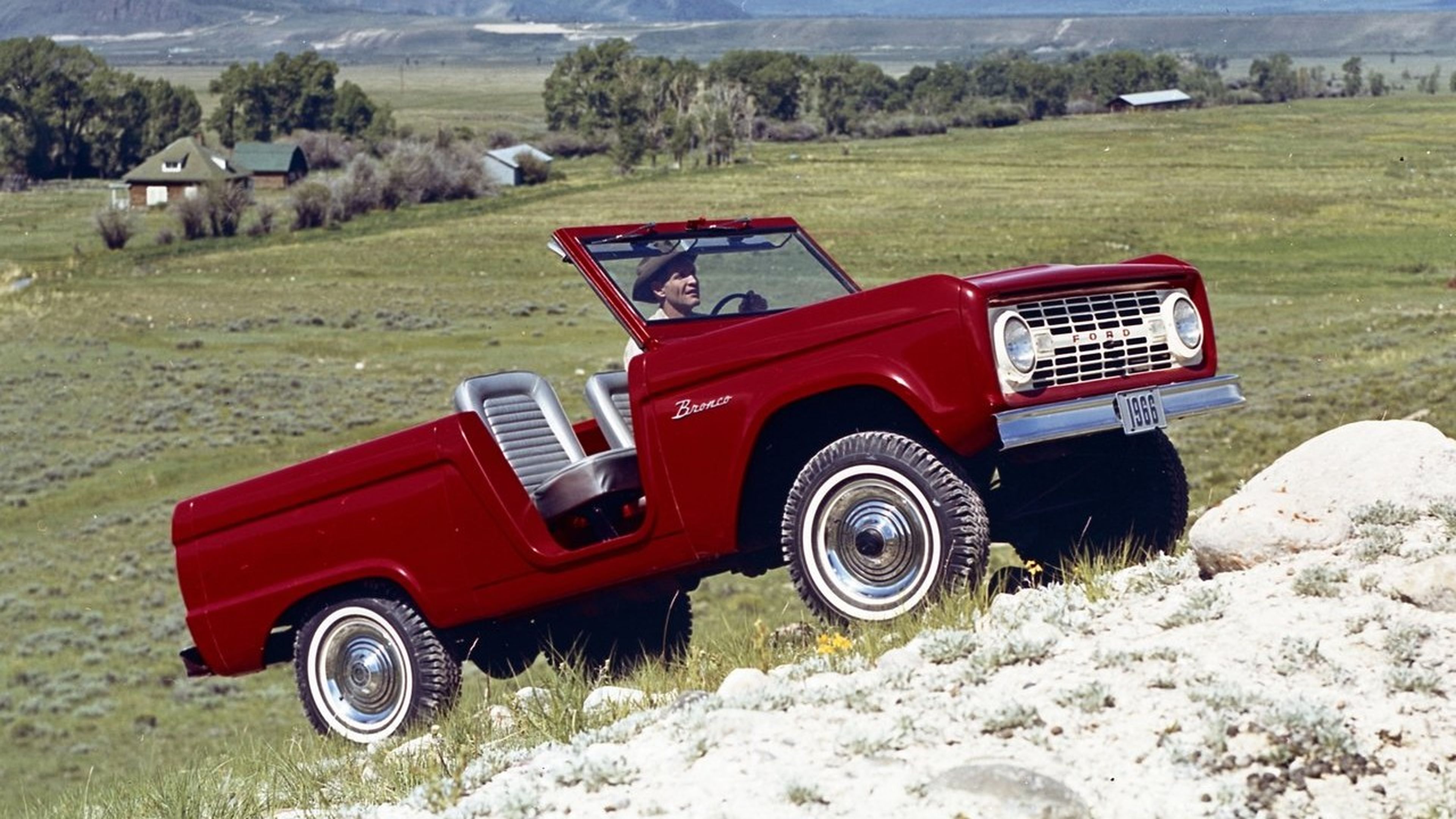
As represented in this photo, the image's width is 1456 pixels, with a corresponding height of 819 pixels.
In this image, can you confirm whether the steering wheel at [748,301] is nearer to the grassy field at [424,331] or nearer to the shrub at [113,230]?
the grassy field at [424,331]

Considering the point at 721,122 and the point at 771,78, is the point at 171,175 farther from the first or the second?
the point at 771,78

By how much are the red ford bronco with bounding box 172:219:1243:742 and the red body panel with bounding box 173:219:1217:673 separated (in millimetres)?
11

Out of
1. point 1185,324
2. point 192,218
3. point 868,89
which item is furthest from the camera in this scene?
point 868,89

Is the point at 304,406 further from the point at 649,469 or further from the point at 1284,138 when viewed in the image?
the point at 1284,138

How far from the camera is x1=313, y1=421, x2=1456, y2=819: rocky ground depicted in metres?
5.02

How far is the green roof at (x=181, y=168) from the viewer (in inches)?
4860

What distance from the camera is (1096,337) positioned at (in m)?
7.28

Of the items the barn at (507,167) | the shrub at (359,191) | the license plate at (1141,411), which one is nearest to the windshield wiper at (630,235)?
the license plate at (1141,411)

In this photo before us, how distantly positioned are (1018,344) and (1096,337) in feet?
1.62

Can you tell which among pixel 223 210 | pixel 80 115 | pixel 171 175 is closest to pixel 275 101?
pixel 80 115

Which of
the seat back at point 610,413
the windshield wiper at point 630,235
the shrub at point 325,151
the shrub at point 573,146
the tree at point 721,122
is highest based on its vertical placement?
the windshield wiper at point 630,235

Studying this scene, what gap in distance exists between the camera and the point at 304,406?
147 ft

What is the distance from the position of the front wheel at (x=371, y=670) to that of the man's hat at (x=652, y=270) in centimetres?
176

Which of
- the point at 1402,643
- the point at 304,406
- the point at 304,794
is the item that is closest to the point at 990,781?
the point at 1402,643
